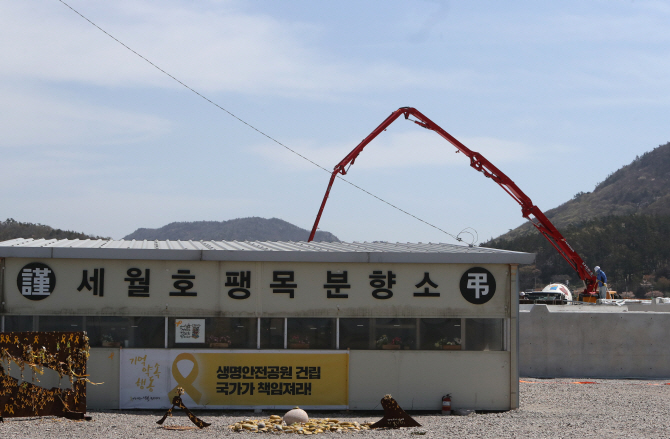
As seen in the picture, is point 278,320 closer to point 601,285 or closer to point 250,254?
point 250,254

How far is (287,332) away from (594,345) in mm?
12784

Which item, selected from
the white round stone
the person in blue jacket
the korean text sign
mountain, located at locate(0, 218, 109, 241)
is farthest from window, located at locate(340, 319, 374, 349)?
mountain, located at locate(0, 218, 109, 241)

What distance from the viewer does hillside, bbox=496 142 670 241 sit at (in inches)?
5989

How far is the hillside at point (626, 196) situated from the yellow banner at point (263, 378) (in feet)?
449

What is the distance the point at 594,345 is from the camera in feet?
82.2

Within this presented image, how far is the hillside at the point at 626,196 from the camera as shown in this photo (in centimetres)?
15212

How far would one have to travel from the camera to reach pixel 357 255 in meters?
17.5

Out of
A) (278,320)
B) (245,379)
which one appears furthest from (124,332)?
(278,320)

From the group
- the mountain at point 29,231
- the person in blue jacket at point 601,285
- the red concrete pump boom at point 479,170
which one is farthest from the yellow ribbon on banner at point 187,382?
the mountain at point 29,231

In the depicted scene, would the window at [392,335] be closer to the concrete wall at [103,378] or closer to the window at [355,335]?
the window at [355,335]

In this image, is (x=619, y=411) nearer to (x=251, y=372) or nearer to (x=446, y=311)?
(x=446, y=311)

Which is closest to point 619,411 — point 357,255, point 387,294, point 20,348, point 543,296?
point 387,294

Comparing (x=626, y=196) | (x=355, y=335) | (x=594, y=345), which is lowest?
(x=594, y=345)

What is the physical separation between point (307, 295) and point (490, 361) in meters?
4.80
